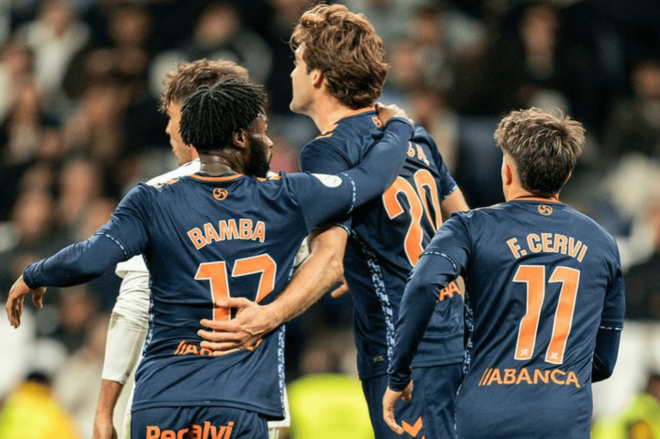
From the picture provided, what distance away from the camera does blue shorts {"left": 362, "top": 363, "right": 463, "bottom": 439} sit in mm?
4477

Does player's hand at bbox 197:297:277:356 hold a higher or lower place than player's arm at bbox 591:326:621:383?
higher

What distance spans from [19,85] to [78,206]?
73.7 inches

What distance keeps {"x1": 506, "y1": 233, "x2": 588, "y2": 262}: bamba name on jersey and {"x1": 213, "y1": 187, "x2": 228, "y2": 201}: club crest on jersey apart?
106 cm

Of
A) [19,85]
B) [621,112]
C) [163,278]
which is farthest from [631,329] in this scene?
[19,85]

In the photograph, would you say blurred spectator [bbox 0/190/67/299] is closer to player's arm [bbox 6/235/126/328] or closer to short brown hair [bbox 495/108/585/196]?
player's arm [bbox 6/235/126/328]

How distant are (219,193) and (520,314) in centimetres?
120

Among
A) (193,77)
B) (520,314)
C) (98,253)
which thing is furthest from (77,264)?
(520,314)

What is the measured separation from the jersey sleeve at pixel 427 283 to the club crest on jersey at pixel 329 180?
461mm

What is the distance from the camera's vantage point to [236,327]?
3.94 metres

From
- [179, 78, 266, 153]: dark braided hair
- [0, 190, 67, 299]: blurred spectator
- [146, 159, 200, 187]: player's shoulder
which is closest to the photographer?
[179, 78, 266, 153]: dark braided hair

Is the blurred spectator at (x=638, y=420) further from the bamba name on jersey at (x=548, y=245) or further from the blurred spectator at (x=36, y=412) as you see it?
the blurred spectator at (x=36, y=412)

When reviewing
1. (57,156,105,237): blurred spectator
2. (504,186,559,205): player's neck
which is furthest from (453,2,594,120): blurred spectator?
(504,186,559,205): player's neck

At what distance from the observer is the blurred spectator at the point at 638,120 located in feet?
32.7

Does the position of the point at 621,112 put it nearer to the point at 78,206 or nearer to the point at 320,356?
the point at 320,356
